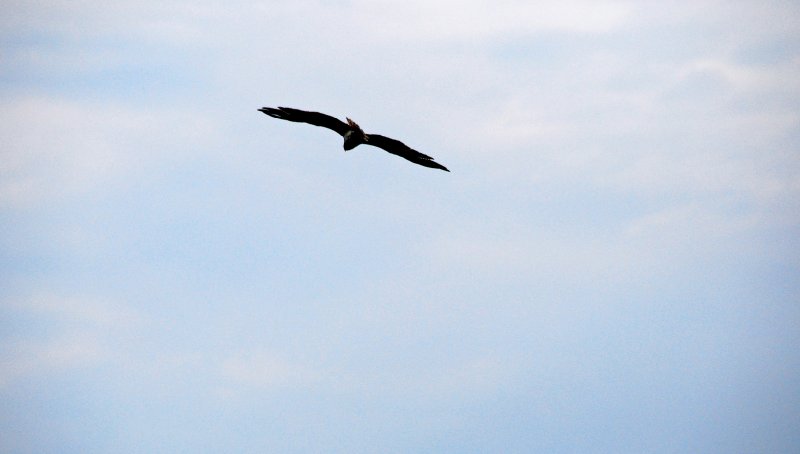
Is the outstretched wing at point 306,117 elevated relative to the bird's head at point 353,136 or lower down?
elevated

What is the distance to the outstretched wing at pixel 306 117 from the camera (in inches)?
1447

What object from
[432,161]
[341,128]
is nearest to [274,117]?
[341,128]

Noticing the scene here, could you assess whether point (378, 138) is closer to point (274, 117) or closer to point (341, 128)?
point (341, 128)

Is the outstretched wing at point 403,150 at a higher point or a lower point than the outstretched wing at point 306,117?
lower

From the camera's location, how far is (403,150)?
37.4m

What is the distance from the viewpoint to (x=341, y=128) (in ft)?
122

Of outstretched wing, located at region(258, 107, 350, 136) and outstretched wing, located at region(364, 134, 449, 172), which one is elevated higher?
outstretched wing, located at region(258, 107, 350, 136)

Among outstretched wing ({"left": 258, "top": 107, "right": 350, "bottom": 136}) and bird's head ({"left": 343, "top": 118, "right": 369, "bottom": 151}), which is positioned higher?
outstretched wing ({"left": 258, "top": 107, "right": 350, "bottom": 136})

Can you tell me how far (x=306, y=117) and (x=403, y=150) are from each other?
3486mm

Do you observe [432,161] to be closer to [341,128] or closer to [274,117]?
[341,128]

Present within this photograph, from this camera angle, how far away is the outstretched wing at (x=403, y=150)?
37094 mm

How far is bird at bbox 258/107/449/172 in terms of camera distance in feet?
121

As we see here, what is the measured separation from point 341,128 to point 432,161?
10.8 feet

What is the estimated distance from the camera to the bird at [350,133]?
36.8 m
